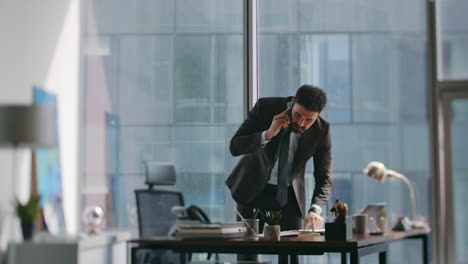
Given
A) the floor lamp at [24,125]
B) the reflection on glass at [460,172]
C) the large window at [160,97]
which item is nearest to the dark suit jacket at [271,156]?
the floor lamp at [24,125]

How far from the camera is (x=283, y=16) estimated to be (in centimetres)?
611

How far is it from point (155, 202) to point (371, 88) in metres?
2.18

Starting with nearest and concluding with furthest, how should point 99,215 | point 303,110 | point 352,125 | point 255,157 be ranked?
1. point 303,110
2. point 255,157
3. point 99,215
4. point 352,125

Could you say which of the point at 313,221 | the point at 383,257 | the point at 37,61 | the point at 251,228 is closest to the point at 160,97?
the point at 37,61

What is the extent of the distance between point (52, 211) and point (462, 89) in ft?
11.3

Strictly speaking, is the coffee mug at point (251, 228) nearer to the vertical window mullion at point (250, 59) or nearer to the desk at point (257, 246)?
the desk at point (257, 246)

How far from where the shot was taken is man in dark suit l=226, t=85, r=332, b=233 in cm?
433

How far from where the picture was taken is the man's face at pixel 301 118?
414cm


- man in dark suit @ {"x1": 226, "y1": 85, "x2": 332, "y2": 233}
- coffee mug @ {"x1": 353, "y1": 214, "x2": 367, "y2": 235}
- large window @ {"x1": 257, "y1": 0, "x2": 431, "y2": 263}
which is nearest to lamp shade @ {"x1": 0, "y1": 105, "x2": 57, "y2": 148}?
man in dark suit @ {"x1": 226, "y1": 85, "x2": 332, "y2": 233}

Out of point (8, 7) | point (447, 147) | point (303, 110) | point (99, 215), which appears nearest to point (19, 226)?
point (99, 215)

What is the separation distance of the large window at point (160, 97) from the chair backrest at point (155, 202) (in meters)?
1.34

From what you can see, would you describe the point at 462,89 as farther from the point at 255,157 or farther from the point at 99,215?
the point at 99,215

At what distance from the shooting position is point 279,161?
439cm

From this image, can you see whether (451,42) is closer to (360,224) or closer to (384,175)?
(384,175)
